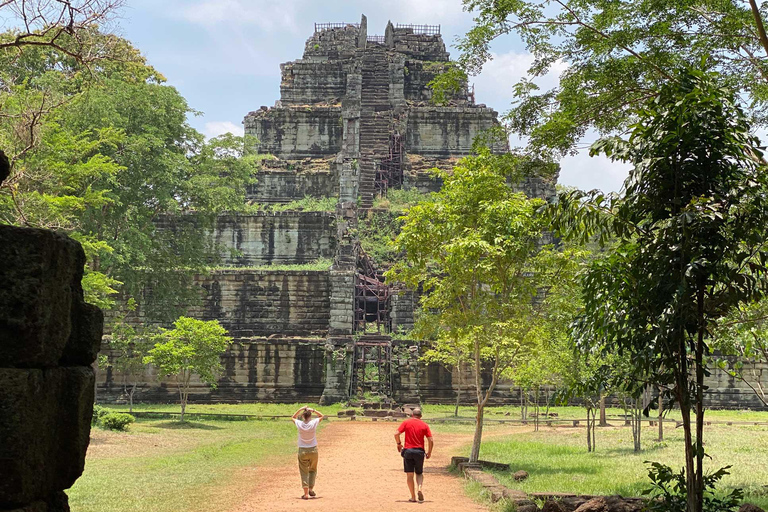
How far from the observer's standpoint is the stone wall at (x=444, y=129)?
1511 inches

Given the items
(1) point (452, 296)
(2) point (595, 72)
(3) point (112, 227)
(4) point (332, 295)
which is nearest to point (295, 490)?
(1) point (452, 296)

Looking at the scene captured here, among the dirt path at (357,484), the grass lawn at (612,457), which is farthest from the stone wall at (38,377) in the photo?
the grass lawn at (612,457)

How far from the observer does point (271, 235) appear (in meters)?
33.1

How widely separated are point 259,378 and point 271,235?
25.1 feet

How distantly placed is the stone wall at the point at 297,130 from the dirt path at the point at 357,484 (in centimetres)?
2358

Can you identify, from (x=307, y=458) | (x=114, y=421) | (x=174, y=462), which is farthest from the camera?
(x=114, y=421)

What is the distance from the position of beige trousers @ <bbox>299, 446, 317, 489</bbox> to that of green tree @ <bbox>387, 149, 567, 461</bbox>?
373 cm

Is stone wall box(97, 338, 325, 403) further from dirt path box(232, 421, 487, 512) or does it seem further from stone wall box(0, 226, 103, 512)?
stone wall box(0, 226, 103, 512)

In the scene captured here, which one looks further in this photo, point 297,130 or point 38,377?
point 297,130

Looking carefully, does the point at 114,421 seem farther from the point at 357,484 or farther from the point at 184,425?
the point at 357,484

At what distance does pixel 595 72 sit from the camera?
10.9 m

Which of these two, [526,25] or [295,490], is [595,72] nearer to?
[526,25]

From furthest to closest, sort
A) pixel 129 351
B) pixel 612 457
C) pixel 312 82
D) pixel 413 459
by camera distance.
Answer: pixel 312 82 → pixel 129 351 → pixel 612 457 → pixel 413 459

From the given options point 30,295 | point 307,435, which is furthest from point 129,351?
point 30,295
